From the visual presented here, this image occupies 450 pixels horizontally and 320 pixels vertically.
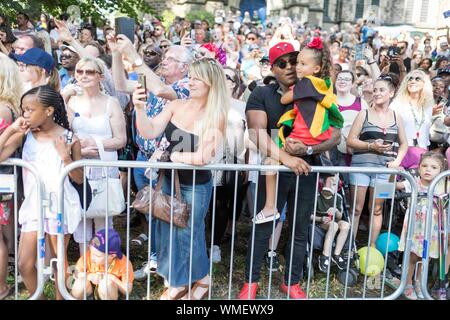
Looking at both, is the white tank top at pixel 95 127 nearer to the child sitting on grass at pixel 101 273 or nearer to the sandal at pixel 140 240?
the child sitting on grass at pixel 101 273

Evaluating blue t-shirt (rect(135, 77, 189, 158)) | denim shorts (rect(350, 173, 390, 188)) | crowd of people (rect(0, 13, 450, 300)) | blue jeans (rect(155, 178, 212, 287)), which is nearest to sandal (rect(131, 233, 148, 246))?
crowd of people (rect(0, 13, 450, 300))

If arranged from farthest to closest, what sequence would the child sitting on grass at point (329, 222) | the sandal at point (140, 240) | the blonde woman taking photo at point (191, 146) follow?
the sandal at point (140, 240)
the child sitting on grass at point (329, 222)
the blonde woman taking photo at point (191, 146)

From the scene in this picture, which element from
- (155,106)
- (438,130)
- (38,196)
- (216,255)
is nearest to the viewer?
(38,196)

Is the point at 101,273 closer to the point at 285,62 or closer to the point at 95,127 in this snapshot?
the point at 95,127

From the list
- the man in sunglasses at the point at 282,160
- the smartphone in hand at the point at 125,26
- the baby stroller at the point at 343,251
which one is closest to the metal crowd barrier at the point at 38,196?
the smartphone in hand at the point at 125,26

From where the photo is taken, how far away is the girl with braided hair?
3.26 m

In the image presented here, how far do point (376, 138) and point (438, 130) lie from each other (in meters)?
1.36

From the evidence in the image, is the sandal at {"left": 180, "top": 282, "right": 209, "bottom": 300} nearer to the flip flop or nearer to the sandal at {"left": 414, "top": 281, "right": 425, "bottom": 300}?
the flip flop

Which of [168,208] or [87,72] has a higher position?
[87,72]

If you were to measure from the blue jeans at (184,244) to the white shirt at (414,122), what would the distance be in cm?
250

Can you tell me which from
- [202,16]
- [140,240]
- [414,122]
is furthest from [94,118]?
[202,16]

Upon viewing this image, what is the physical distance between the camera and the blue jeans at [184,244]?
342 cm

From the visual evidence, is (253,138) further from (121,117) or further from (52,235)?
(52,235)

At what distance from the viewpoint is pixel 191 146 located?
10.9 ft
